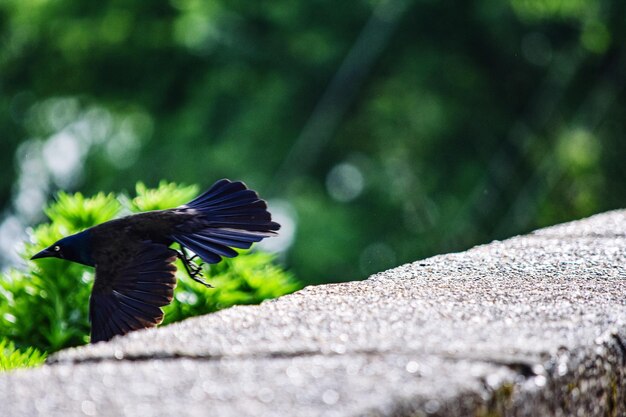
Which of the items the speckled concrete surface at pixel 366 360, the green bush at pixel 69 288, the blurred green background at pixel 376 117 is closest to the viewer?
the speckled concrete surface at pixel 366 360

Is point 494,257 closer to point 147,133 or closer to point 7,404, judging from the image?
point 7,404

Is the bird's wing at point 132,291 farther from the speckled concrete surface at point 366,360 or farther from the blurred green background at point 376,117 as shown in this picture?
the blurred green background at point 376,117

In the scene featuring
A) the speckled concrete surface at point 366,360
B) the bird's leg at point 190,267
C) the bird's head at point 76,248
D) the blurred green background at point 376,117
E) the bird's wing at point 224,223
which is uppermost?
the speckled concrete surface at point 366,360

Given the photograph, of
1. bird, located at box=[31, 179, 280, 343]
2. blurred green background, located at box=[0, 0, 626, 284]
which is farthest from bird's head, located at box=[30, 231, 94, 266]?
blurred green background, located at box=[0, 0, 626, 284]

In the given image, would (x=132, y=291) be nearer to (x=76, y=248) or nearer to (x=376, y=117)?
(x=76, y=248)

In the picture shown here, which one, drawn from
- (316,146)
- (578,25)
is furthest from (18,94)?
(578,25)

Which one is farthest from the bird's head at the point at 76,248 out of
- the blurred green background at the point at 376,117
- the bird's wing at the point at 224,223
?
the blurred green background at the point at 376,117

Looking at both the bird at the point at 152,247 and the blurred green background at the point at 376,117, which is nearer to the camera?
the bird at the point at 152,247
